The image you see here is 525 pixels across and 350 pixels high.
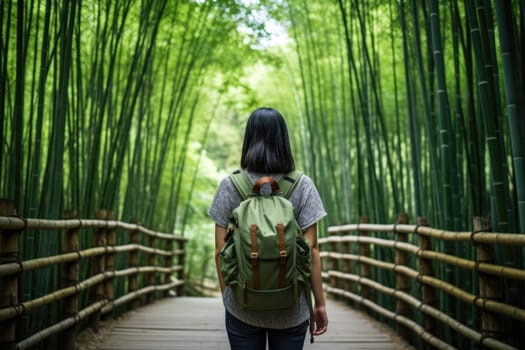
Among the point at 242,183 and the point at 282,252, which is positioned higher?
the point at 242,183

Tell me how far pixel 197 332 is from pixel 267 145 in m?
2.17

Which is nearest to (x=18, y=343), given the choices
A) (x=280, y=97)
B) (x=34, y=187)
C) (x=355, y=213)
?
(x=34, y=187)

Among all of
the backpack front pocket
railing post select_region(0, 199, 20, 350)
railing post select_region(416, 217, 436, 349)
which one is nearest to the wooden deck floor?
railing post select_region(416, 217, 436, 349)

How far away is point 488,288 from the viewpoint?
2135 millimetres

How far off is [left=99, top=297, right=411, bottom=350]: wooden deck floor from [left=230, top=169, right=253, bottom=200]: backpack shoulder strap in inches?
66.7

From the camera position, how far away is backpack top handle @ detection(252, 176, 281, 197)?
4.59 feet

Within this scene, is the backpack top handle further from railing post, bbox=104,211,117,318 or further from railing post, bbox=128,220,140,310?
railing post, bbox=128,220,140,310

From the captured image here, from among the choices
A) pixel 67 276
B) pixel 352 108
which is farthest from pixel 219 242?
pixel 352 108

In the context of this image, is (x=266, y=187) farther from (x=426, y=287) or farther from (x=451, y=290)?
(x=426, y=287)

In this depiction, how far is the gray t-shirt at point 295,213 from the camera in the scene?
141cm

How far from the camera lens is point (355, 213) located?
7.32m

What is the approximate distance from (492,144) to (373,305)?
7.04ft

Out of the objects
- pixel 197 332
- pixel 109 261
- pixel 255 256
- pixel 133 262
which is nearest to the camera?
pixel 255 256

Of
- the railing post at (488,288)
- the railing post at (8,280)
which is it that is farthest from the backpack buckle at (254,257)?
the railing post at (488,288)
